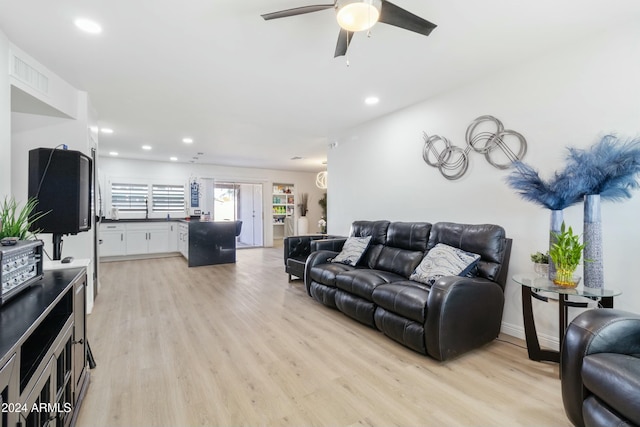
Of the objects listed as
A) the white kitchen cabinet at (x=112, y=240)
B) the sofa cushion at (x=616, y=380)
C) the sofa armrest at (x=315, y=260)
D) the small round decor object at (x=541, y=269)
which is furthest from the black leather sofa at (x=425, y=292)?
the white kitchen cabinet at (x=112, y=240)

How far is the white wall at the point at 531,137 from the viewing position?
2.12 m

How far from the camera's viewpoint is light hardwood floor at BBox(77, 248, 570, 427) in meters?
1.64

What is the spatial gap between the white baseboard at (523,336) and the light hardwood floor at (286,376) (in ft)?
0.58

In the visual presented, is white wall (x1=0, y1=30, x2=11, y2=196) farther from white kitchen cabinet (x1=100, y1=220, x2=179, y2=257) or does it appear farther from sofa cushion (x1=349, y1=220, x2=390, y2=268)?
white kitchen cabinet (x1=100, y1=220, x2=179, y2=257)

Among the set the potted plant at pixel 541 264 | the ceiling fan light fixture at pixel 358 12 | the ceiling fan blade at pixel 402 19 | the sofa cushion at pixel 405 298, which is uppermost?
the ceiling fan blade at pixel 402 19

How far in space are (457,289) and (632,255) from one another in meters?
1.24

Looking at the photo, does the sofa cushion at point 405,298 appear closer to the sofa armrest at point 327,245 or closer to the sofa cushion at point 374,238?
the sofa cushion at point 374,238

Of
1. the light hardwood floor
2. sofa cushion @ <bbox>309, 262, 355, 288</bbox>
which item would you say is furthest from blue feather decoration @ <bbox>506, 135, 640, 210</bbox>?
sofa cushion @ <bbox>309, 262, 355, 288</bbox>

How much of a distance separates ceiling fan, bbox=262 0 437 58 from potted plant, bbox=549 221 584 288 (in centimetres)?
166

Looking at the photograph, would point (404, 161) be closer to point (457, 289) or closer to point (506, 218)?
point (506, 218)

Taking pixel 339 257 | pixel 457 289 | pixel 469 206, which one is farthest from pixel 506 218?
pixel 339 257

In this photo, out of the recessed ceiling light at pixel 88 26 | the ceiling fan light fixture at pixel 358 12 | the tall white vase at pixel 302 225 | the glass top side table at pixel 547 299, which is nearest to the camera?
the ceiling fan light fixture at pixel 358 12

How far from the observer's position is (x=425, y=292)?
2.33 metres

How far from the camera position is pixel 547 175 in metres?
2.50
